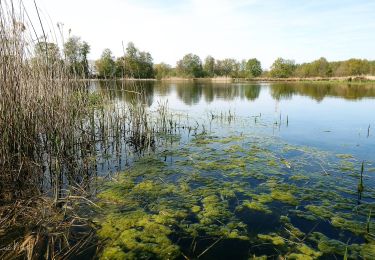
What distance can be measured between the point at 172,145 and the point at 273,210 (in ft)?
Result: 18.1

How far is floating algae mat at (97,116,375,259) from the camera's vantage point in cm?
404

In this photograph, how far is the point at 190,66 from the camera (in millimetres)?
118812

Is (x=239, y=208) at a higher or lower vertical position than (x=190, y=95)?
lower

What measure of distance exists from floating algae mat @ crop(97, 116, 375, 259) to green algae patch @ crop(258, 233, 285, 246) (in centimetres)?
2

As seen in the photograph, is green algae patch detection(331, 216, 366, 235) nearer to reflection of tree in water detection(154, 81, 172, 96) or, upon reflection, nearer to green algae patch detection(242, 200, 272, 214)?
green algae patch detection(242, 200, 272, 214)

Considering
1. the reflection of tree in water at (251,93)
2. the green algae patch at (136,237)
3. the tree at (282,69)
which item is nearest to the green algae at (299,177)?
the green algae patch at (136,237)

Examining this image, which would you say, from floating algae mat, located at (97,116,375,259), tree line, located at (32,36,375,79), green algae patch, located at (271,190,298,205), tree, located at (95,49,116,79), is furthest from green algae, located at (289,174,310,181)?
tree line, located at (32,36,375,79)

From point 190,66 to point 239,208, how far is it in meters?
118

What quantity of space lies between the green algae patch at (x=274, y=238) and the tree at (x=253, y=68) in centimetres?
11265

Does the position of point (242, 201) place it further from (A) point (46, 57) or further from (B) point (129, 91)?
(A) point (46, 57)

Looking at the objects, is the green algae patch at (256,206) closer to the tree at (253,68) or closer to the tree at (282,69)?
the tree at (282,69)

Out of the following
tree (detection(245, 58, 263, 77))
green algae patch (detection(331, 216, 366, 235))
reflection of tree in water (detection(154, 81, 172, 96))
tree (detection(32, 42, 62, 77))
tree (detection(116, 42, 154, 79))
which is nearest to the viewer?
green algae patch (detection(331, 216, 366, 235))

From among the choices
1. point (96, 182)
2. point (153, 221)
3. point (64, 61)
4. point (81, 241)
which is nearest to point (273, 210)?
point (153, 221)

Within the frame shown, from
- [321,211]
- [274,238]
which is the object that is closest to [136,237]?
[274,238]
